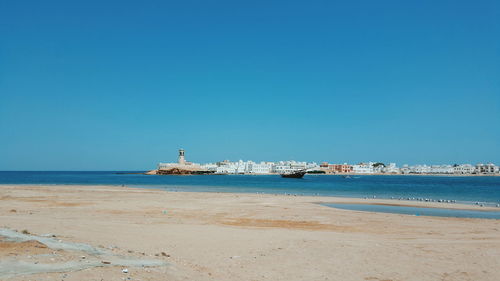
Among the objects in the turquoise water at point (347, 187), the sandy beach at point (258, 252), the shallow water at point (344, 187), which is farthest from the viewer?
the shallow water at point (344, 187)

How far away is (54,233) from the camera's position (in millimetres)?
12812

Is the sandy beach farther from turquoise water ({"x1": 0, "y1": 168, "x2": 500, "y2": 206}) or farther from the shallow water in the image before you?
the shallow water

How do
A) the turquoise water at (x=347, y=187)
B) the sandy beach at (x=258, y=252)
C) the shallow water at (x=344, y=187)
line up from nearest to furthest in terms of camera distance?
1. the sandy beach at (x=258, y=252)
2. the turquoise water at (x=347, y=187)
3. the shallow water at (x=344, y=187)

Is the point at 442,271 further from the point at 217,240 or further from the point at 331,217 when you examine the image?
the point at 331,217

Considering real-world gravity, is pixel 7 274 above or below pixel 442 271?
above

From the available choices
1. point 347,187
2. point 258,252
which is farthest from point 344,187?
point 258,252

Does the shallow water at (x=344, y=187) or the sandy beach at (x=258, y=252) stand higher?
the sandy beach at (x=258, y=252)

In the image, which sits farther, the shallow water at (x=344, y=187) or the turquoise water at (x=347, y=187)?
the shallow water at (x=344, y=187)

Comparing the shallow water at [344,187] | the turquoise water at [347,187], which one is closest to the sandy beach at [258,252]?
the turquoise water at [347,187]

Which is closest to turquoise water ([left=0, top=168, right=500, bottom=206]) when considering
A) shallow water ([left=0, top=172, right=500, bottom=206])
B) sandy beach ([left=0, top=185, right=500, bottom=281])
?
shallow water ([left=0, top=172, right=500, bottom=206])

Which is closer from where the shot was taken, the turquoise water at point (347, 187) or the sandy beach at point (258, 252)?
the sandy beach at point (258, 252)

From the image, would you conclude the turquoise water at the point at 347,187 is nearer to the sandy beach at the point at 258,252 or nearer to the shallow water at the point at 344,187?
the shallow water at the point at 344,187

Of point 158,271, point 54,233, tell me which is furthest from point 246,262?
point 54,233

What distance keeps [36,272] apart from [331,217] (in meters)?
17.4
